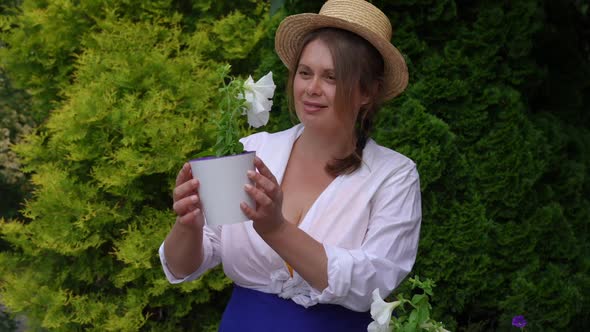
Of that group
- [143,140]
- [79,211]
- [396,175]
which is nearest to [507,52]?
[396,175]

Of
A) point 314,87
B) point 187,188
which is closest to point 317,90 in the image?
point 314,87

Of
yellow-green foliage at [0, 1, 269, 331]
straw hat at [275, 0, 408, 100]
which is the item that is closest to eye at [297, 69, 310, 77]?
straw hat at [275, 0, 408, 100]

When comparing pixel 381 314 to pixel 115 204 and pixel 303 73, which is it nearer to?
pixel 303 73

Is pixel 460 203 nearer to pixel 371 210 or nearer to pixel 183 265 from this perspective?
pixel 371 210

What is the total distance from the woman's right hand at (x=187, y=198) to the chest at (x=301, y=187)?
336 mm

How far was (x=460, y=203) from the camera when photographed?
3.12 meters

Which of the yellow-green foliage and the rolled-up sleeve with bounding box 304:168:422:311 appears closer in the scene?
the rolled-up sleeve with bounding box 304:168:422:311

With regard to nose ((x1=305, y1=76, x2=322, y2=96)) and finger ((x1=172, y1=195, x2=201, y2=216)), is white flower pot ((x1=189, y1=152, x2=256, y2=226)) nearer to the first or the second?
finger ((x1=172, y1=195, x2=201, y2=216))

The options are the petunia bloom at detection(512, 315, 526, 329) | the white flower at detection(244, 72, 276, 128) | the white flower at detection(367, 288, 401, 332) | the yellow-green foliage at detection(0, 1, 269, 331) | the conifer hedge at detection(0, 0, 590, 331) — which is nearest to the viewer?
the white flower at detection(367, 288, 401, 332)

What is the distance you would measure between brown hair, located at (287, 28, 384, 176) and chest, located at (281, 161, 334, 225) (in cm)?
Answer: 4

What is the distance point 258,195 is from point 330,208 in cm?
37

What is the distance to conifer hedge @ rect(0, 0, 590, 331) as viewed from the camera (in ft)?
10.1

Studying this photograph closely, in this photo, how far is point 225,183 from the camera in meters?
1.57

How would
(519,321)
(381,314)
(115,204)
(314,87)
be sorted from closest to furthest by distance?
(381,314) < (314,87) < (519,321) < (115,204)
